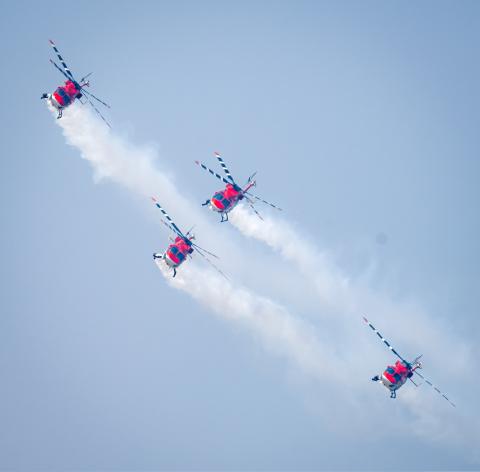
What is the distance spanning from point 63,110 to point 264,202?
2659 centimetres

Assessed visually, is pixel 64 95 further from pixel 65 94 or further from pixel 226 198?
pixel 226 198

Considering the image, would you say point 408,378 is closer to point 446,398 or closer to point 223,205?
point 446,398

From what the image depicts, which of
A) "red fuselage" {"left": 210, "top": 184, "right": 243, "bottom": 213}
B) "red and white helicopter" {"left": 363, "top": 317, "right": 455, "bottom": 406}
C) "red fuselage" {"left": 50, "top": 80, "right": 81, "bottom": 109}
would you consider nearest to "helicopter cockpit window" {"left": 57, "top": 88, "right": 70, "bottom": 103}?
"red fuselage" {"left": 50, "top": 80, "right": 81, "bottom": 109}

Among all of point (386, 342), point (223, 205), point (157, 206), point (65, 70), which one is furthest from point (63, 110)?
point (386, 342)

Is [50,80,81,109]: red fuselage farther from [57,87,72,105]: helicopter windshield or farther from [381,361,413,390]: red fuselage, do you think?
[381,361,413,390]: red fuselage

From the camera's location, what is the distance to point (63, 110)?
82.2 metres

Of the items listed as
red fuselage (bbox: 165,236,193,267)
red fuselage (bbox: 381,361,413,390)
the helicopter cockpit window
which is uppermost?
the helicopter cockpit window

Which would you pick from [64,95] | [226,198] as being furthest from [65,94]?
[226,198]

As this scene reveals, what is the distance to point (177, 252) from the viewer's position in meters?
78.3

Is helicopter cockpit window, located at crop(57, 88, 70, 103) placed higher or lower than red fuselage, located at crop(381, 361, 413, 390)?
higher

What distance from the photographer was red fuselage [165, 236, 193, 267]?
7831cm

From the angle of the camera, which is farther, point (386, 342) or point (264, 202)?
point (386, 342)

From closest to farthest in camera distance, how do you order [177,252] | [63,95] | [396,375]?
[177,252], [396,375], [63,95]

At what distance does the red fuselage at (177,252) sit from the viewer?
257 ft
